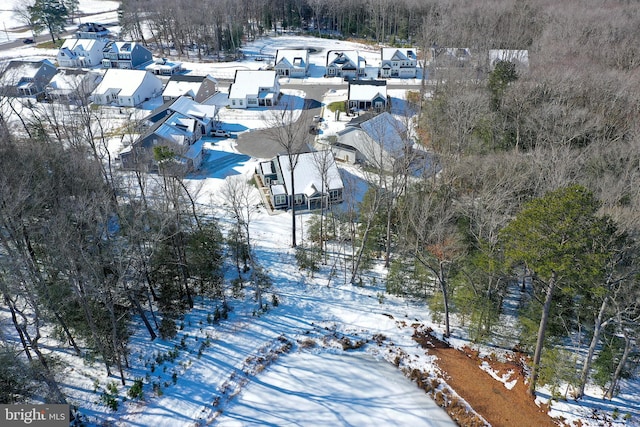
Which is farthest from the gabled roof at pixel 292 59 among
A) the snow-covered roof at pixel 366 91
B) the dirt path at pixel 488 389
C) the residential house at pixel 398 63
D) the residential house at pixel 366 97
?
the dirt path at pixel 488 389

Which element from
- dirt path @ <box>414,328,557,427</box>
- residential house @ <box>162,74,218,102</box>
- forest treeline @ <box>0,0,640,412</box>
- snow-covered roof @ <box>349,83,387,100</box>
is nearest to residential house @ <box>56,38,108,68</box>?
residential house @ <box>162,74,218,102</box>

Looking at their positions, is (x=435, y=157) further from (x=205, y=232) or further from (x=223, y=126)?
(x=223, y=126)

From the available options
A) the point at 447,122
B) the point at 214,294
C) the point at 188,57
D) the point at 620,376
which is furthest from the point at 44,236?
the point at 188,57

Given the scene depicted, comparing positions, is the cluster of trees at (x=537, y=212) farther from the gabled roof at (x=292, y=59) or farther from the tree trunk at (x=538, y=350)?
the gabled roof at (x=292, y=59)

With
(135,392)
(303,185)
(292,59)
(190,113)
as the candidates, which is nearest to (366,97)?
(292,59)

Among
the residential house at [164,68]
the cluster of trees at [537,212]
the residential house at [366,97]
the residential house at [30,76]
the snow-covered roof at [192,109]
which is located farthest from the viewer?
the residential house at [164,68]

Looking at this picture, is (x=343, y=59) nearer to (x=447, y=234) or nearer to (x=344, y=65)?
(x=344, y=65)

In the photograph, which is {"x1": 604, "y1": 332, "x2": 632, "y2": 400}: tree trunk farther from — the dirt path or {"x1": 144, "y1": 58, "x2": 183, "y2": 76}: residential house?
{"x1": 144, "y1": 58, "x2": 183, "y2": 76}: residential house
